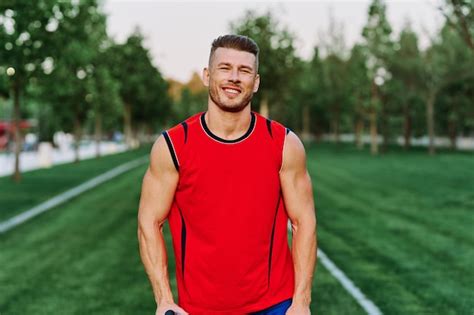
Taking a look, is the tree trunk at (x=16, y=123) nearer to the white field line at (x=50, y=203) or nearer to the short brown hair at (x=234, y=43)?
the white field line at (x=50, y=203)

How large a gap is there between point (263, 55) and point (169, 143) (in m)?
48.9

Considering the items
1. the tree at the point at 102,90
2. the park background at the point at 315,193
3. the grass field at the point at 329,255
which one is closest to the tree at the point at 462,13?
the park background at the point at 315,193

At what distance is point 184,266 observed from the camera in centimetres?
328

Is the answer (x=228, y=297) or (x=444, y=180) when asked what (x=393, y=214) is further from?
(x=228, y=297)

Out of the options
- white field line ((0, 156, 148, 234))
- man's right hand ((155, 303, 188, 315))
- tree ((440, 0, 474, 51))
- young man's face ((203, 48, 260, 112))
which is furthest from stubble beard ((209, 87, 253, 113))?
tree ((440, 0, 474, 51))

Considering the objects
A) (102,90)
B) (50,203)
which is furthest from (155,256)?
(102,90)

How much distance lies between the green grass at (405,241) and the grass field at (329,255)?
2 centimetres

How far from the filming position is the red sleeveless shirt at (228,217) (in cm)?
313

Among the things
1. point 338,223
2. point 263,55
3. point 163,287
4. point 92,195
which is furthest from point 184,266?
point 263,55

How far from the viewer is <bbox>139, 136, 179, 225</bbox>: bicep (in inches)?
125

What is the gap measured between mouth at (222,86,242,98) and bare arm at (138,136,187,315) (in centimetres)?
38

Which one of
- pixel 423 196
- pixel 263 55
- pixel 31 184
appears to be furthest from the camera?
pixel 263 55

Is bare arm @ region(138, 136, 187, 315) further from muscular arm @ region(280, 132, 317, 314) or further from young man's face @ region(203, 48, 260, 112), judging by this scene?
muscular arm @ region(280, 132, 317, 314)

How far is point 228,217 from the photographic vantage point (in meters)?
3.15
